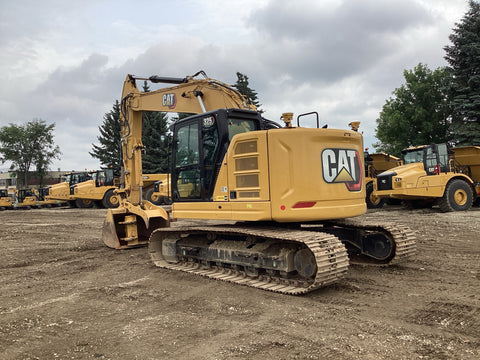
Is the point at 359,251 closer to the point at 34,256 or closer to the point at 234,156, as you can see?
the point at 234,156

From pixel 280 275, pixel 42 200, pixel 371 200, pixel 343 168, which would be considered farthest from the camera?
pixel 42 200

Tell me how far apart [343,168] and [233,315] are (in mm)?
2821

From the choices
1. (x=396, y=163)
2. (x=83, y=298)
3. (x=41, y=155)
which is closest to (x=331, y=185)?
(x=83, y=298)

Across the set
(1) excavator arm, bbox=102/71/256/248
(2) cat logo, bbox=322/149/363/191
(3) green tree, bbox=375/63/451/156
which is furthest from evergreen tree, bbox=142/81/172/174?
(2) cat logo, bbox=322/149/363/191

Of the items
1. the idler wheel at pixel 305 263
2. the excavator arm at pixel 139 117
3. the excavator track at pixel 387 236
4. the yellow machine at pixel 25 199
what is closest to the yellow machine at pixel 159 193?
the excavator arm at pixel 139 117

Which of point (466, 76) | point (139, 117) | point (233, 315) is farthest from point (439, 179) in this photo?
point (466, 76)

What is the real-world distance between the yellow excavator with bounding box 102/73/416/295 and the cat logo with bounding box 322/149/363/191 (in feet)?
0.05

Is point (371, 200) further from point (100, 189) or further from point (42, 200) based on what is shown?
point (42, 200)

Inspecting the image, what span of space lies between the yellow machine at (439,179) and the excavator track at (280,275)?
34.6 ft

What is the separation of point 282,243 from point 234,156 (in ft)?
4.91

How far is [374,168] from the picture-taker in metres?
20.1

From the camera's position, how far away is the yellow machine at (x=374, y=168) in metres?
18.2

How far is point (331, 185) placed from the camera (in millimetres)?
6012

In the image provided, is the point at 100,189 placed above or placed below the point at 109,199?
above
